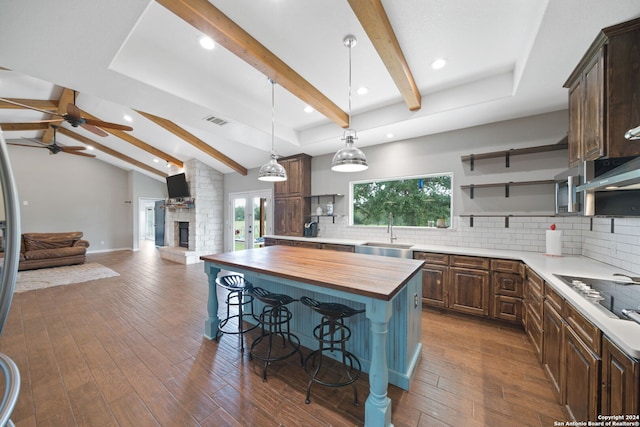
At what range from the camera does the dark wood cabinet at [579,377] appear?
1278mm

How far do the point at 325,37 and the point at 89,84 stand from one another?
280 centimetres

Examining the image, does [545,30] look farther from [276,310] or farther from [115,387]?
[115,387]

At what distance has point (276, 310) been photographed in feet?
7.73

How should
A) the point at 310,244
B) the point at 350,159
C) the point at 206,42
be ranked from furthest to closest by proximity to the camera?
the point at 310,244 < the point at 206,42 < the point at 350,159

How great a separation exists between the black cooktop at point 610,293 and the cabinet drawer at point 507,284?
1.01 metres

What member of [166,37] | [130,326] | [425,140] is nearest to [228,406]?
[130,326]

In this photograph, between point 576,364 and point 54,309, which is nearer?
point 576,364

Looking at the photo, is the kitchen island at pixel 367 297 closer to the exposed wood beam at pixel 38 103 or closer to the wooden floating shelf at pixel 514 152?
the wooden floating shelf at pixel 514 152

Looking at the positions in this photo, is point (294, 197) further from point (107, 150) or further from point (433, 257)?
point (107, 150)

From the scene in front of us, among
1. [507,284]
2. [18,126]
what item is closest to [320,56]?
[507,284]

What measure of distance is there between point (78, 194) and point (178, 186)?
415cm

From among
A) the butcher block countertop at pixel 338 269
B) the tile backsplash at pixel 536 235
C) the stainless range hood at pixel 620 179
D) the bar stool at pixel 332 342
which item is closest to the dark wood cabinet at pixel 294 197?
the tile backsplash at pixel 536 235

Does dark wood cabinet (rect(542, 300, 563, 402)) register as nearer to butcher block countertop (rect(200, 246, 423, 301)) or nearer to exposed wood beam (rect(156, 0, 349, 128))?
butcher block countertop (rect(200, 246, 423, 301))

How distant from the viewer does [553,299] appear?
187cm
